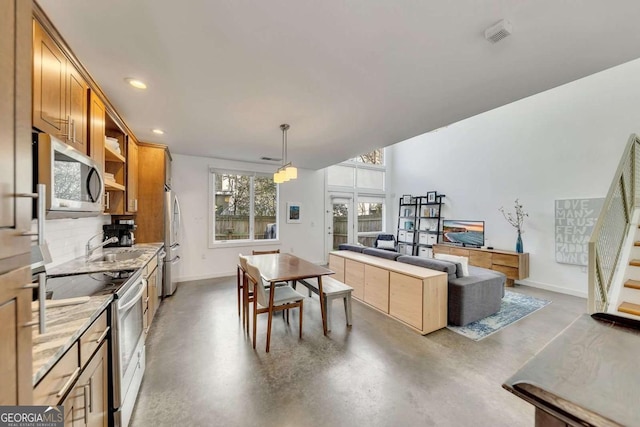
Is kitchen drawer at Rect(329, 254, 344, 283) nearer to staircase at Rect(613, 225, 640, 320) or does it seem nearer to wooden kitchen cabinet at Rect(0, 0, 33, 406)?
staircase at Rect(613, 225, 640, 320)

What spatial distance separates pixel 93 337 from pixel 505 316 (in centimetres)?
422

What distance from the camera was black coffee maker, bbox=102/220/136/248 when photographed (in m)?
3.21

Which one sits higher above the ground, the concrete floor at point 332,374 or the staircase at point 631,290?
the staircase at point 631,290

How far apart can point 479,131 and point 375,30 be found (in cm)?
531

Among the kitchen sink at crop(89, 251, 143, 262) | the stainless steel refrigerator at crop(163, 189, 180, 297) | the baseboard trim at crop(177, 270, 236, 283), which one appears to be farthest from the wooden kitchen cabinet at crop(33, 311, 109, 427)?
the baseboard trim at crop(177, 270, 236, 283)

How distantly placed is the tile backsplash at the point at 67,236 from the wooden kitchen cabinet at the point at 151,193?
0.72 m

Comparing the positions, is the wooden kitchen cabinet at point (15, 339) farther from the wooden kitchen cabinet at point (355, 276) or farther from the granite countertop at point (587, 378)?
the wooden kitchen cabinet at point (355, 276)

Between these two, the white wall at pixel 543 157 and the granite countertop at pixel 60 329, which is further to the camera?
the white wall at pixel 543 157

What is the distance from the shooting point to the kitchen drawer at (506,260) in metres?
4.58

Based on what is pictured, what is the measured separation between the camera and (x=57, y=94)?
5.07 feet

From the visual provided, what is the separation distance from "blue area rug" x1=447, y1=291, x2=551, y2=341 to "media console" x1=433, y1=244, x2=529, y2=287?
20.9 inches

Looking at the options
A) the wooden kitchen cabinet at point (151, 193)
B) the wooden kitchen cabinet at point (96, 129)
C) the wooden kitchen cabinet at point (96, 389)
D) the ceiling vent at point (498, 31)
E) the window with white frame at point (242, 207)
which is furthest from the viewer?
the window with white frame at point (242, 207)

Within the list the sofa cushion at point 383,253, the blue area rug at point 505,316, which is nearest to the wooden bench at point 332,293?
the sofa cushion at point 383,253

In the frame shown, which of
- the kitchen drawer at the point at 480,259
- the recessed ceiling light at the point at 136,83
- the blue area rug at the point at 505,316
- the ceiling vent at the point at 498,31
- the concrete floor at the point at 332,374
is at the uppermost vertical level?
the recessed ceiling light at the point at 136,83
